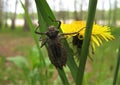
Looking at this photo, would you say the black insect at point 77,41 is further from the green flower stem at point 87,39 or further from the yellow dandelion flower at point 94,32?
the green flower stem at point 87,39

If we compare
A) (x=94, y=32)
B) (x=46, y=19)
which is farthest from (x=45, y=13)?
(x=94, y=32)

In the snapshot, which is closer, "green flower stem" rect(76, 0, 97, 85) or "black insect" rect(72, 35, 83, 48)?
"green flower stem" rect(76, 0, 97, 85)

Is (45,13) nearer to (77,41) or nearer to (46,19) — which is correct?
(46,19)

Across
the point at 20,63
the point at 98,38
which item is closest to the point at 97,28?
the point at 98,38

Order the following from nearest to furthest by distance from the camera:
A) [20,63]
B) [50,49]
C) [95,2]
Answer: [95,2], [50,49], [20,63]

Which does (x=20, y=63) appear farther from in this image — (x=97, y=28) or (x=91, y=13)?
(x=91, y=13)

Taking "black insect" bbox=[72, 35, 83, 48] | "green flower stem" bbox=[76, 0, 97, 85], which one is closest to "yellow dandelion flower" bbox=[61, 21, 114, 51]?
"black insect" bbox=[72, 35, 83, 48]

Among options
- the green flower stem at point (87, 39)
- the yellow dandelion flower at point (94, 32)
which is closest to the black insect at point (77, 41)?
the yellow dandelion flower at point (94, 32)

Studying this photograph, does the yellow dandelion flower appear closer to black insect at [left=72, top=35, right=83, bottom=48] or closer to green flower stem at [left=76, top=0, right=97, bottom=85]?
black insect at [left=72, top=35, right=83, bottom=48]
